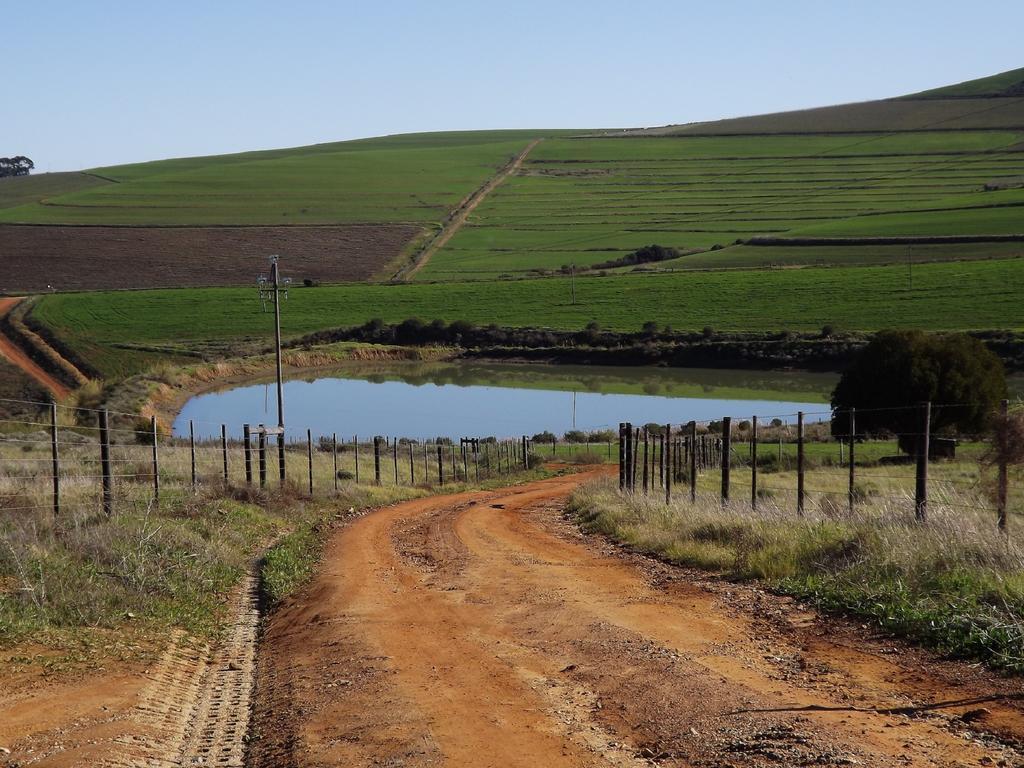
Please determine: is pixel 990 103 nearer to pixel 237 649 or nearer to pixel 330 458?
pixel 330 458

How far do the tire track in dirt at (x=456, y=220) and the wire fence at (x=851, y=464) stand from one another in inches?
2313

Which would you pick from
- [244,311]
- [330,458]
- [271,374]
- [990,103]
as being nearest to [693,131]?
[990,103]

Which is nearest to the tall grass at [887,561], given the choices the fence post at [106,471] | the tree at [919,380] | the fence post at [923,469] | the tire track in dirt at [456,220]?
the fence post at [923,469]

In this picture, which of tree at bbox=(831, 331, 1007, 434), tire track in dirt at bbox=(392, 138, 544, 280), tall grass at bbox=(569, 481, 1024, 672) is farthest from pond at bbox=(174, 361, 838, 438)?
tall grass at bbox=(569, 481, 1024, 672)

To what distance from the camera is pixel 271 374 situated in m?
76.2

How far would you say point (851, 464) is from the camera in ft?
53.5

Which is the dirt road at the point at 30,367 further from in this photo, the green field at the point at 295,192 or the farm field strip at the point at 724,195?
the green field at the point at 295,192

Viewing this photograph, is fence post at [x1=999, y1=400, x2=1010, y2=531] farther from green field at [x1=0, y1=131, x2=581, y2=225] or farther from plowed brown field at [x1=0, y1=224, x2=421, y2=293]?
green field at [x1=0, y1=131, x2=581, y2=225]

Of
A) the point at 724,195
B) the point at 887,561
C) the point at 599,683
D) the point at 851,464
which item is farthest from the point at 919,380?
the point at 724,195

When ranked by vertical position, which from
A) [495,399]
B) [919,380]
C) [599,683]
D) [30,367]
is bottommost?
[495,399]

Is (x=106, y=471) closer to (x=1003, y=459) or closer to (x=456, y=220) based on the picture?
(x=1003, y=459)

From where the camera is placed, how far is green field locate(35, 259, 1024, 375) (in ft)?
250

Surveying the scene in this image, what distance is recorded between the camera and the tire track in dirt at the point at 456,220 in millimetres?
107062

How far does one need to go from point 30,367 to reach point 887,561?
212 ft
